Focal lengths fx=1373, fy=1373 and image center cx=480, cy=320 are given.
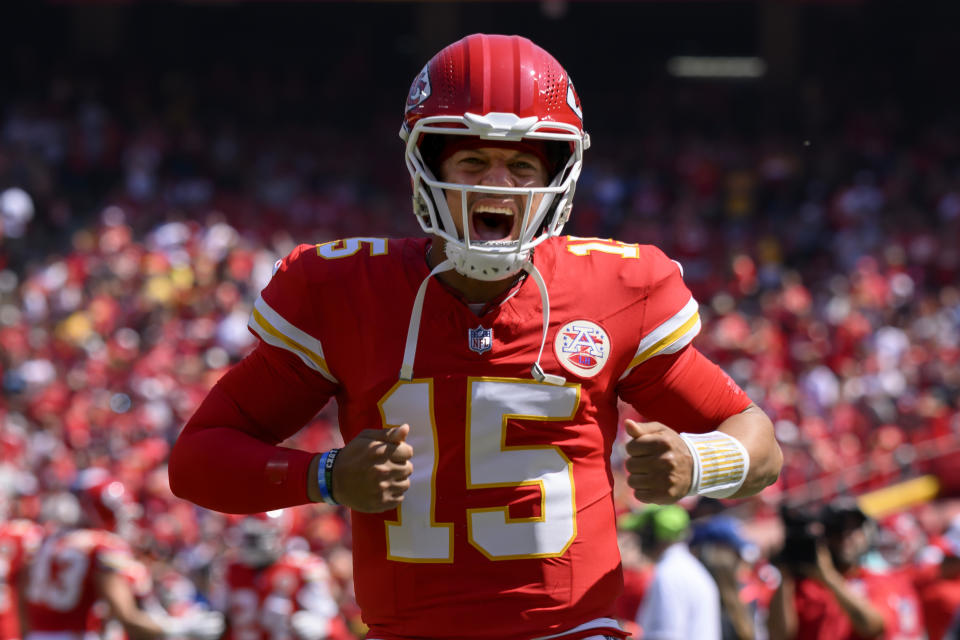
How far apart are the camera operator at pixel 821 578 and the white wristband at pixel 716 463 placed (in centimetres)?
241

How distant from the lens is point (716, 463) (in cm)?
246

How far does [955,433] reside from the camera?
1153 cm

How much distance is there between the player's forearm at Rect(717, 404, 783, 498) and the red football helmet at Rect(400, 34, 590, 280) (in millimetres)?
516

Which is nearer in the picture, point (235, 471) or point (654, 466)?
point (654, 466)

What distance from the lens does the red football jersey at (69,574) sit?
5.84 metres

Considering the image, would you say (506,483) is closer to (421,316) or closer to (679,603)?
(421,316)

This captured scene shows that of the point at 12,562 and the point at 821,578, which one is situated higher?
the point at 821,578

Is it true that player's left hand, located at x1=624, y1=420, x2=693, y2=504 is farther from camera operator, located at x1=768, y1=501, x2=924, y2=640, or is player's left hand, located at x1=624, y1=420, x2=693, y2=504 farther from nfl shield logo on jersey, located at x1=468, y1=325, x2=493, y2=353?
camera operator, located at x1=768, y1=501, x2=924, y2=640

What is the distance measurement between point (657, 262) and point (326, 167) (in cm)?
1525

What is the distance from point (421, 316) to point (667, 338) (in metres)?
0.47

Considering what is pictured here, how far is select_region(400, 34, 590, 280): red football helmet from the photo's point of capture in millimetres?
2506

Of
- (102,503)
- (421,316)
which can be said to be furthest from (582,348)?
(102,503)

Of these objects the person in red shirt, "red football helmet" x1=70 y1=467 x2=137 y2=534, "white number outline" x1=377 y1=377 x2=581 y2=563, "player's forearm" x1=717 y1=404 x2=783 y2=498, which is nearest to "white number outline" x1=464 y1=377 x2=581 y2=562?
"white number outline" x1=377 y1=377 x2=581 y2=563

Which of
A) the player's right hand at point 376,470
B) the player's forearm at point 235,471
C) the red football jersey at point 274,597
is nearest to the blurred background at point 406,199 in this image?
the red football jersey at point 274,597
